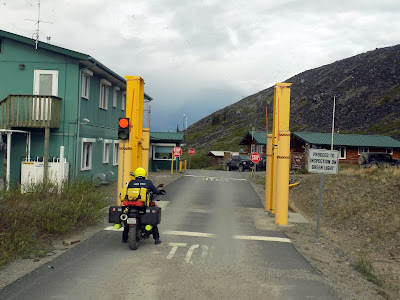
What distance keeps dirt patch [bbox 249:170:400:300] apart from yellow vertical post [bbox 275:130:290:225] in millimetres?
473

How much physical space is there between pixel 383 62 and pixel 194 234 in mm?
126209

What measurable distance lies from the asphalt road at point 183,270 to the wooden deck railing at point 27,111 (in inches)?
349

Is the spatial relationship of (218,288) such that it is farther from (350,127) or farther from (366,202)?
(350,127)

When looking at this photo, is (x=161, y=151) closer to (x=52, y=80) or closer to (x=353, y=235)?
(x=52, y=80)

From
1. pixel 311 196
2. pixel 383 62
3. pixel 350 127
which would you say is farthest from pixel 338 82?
pixel 311 196

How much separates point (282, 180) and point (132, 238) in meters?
5.59

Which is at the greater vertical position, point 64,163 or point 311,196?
point 64,163

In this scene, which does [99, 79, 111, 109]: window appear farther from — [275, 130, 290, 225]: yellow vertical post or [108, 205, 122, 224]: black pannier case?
[108, 205, 122, 224]: black pannier case

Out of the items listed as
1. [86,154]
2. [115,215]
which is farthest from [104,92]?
[115,215]

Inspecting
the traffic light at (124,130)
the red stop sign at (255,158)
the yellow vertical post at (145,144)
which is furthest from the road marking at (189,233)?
the red stop sign at (255,158)

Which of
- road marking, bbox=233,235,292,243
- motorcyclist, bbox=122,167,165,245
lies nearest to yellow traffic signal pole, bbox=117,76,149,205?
motorcyclist, bbox=122,167,165,245

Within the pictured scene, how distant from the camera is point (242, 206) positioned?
644 inches

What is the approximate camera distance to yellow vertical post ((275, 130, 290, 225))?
12.1m

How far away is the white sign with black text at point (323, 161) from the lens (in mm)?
9984
